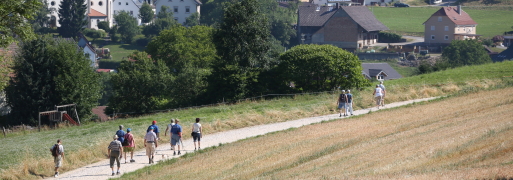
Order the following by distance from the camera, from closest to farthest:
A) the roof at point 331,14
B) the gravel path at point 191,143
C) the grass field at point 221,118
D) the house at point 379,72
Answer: the gravel path at point 191,143 < the grass field at point 221,118 < the house at point 379,72 < the roof at point 331,14

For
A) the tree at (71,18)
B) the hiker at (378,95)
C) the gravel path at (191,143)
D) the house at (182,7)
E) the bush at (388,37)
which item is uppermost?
the house at (182,7)

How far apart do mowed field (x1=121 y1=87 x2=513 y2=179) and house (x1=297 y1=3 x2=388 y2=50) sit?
89268 mm

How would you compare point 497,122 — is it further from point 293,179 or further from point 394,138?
point 293,179

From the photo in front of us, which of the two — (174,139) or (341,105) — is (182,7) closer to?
(341,105)

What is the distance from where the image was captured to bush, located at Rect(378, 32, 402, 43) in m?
122

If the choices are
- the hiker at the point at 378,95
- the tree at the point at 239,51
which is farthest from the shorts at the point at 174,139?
the tree at the point at 239,51

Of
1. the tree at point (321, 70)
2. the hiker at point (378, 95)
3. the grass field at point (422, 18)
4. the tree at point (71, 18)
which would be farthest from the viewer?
the grass field at point (422, 18)

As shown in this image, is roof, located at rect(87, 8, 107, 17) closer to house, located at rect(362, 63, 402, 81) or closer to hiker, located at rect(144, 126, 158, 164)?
house, located at rect(362, 63, 402, 81)

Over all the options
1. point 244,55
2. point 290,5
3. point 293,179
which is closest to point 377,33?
point 290,5

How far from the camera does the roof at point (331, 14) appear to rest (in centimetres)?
12206

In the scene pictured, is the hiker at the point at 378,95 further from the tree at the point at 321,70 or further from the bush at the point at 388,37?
the bush at the point at 388,37

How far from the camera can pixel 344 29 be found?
121562mm

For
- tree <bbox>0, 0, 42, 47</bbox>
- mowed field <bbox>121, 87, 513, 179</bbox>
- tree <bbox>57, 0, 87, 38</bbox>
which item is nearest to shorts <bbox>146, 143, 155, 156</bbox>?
mowed field <bbox>121, 87, 513, 179</bbox>

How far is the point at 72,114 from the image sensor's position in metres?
45.3
